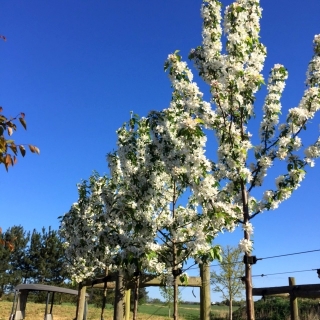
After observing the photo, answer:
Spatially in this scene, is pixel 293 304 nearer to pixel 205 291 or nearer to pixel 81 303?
pixel 205 291

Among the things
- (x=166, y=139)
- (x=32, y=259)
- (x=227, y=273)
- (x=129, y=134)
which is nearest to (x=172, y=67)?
(x=166, y=139)

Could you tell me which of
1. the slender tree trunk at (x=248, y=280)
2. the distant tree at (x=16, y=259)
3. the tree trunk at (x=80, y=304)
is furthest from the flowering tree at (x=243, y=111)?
the distant tree at (x=16, y=259)

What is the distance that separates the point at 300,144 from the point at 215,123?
55.4 inches

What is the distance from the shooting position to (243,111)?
6.28 m

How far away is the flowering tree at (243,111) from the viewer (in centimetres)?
574

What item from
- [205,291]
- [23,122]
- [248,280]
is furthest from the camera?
[205,291]

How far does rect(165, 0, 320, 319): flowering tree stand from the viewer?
18.8 ft

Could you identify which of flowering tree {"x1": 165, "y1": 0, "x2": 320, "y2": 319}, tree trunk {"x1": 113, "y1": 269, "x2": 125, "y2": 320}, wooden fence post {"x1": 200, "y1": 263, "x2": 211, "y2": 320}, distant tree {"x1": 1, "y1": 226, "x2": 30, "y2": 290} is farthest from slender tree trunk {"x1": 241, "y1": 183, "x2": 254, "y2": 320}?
distant tree {"x1": 1, "y1": 226, "x2": 30, "y2": 290}

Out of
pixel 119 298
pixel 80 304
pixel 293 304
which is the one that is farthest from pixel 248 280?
pixel 80 304

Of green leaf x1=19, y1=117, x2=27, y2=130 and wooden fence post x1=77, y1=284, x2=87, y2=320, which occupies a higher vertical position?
green leaf x1=19, y1=117, x2=27, y2=130

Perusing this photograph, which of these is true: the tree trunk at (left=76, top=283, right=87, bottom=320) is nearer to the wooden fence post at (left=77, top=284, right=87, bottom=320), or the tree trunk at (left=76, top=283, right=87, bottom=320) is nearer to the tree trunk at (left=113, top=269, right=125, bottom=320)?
the wooden fence post at (left=77, top=284, right=87, bottom=320)

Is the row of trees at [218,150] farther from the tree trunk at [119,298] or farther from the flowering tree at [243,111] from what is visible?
the tree trunk at [119,298]

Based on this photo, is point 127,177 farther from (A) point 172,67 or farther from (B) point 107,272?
(B) point 107,272

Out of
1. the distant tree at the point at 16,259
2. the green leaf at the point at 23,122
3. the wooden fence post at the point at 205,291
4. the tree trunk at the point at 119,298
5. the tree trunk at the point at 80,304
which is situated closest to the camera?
the green leaf at the point at 23,122
